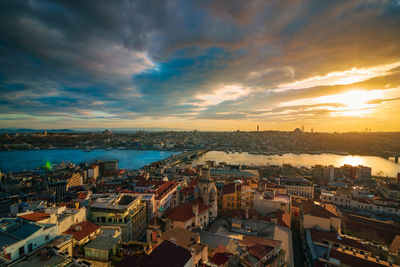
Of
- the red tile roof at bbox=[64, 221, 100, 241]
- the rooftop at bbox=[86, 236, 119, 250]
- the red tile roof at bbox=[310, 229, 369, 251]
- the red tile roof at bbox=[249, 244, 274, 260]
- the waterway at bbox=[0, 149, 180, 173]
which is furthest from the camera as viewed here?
the waterway at bbox=[0, 149, 180, 173]

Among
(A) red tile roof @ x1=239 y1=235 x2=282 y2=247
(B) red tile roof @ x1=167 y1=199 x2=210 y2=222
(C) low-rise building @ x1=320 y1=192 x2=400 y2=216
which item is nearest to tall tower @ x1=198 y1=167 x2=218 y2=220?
(B) red tile roof @ x1=167 y1=199 x2=210 y2=222

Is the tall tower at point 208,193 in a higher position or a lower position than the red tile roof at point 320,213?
higher

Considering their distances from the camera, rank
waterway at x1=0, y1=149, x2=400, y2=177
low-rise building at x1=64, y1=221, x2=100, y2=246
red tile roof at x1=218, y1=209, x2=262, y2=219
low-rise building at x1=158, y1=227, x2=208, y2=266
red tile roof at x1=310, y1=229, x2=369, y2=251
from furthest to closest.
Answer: waterway at x1=0, y1=149, x2=400, y2=177, red tile roof at x1=218, y1=209, x2=262, y2=219, red tile roof at x1=310, y1=229, x2=369, y2=251, low-rise building at x1=64, y1=221, x2=100, y2=246, low-rise building at x1=158, y1=227, x2=208, y2=266

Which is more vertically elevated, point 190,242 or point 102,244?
point 102,244

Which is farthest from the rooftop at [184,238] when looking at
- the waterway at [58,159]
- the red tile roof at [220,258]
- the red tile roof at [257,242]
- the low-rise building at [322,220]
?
the waterway at [58,159]

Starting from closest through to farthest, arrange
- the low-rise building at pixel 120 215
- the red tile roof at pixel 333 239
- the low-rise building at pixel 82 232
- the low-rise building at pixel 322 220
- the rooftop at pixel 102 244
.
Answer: the rooftop at pixel 102 244
the low-rise building at pixel 82 232
the red tile roof at pixel 333 239
the low-rise building at pixel 120 215
the low-rise building at pixel 322 220

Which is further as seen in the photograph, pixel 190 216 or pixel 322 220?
pixel 322 220

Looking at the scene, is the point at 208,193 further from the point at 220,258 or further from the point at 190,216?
the point at 220,258

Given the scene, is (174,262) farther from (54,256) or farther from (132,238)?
(132,238)

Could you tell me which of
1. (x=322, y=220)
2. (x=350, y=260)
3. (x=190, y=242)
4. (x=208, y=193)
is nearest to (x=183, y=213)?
(x=208, y=193)

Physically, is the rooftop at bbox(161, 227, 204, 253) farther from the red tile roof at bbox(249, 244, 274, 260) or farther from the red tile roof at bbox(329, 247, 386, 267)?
the red tile roof at bbox(329, 247, 386, 267)

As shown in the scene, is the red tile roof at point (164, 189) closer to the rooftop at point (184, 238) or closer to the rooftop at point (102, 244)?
the rooftop at point (184, 238)
